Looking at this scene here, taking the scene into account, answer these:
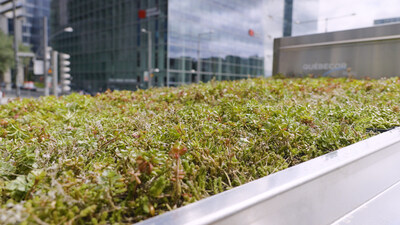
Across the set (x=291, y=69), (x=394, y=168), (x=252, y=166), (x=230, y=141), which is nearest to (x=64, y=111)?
(x=230, y=141)

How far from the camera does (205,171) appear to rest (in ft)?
6.81

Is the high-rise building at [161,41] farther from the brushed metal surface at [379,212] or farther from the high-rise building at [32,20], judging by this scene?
the brushed metal surface at [379,212]

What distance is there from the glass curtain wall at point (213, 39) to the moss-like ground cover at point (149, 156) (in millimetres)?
31827

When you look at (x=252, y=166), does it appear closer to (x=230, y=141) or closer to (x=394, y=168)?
(x=230, y=141)

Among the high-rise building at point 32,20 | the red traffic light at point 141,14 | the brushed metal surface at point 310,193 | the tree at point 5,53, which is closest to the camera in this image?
the brushed metal surface at point 310,193

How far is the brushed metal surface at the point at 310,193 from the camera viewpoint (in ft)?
5.01

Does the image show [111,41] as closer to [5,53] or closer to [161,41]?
[161,41]

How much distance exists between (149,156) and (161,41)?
37583 mm

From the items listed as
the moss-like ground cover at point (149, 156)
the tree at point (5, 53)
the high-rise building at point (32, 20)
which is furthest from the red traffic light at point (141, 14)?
the high-rise building at point (32, 20)

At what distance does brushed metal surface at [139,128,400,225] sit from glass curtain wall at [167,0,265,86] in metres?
32.6

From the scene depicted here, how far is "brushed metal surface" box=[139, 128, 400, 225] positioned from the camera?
1527mm

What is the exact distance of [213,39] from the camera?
1682 inches

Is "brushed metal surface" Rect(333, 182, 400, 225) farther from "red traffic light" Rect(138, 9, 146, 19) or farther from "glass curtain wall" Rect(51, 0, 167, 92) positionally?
"red traffic light" Rect(138, 9, 146, 19)

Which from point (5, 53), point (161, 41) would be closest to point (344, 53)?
point (161, 41)
